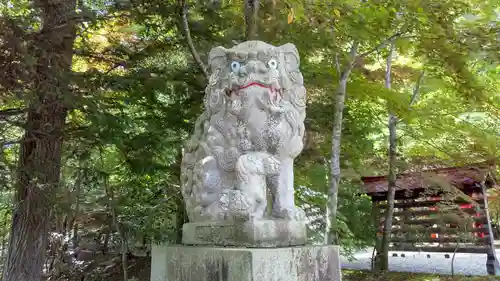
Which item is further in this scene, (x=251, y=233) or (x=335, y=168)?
(x=335, y=168)

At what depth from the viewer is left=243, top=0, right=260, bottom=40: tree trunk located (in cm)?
585

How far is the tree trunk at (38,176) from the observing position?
5445 mm

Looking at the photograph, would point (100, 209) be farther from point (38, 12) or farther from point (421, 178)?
point (421, 178)

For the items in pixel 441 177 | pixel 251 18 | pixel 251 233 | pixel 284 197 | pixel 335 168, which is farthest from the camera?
pixel 441 177

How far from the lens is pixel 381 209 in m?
10.9

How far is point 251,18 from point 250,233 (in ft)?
12.0

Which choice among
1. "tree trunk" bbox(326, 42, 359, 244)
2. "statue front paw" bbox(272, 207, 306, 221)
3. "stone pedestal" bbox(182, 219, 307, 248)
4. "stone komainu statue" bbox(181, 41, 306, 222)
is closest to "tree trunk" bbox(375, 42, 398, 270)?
"tree trunk" bbox(326, 42, 359, 244)

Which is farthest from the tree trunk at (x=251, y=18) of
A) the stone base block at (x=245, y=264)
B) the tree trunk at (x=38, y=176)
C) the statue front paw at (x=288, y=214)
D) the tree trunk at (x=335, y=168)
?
the stone base block at (x=245, y=264)

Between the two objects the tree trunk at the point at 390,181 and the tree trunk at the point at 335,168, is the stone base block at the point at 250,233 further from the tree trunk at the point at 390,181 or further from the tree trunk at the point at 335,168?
the tree trunk at the point at 390,181

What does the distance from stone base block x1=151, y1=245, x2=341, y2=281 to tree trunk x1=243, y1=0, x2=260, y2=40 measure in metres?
3.30

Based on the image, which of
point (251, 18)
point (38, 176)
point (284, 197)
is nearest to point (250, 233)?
point (284, 197)

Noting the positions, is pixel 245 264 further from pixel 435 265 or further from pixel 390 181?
pixel 435 265

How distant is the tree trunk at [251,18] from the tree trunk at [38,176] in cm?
219

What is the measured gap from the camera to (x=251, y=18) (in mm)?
5934
